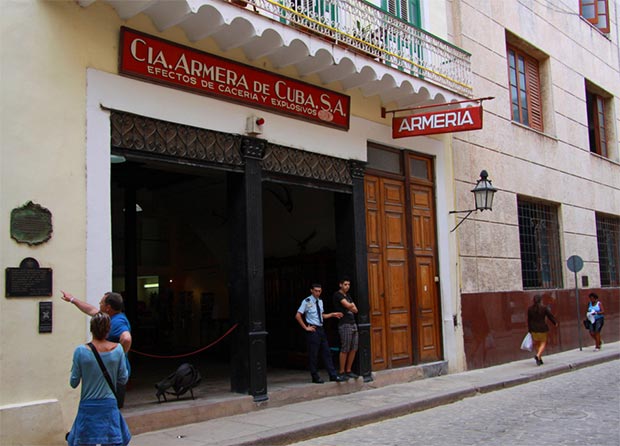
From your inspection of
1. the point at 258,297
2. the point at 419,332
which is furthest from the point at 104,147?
the point at 419,332

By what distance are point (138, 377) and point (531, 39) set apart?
1293 centimetres

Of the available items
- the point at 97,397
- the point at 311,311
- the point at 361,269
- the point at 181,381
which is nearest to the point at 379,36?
the point at 361,269

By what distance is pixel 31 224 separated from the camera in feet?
22.8

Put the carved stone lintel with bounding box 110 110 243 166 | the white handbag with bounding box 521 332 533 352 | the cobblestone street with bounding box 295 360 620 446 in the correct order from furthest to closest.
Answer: the white handbag with bounding box 521 332 533 352, the carved stone lintel with bounding box 110 110 243 166, the cobblestone street with bounding box 295 360 620 446

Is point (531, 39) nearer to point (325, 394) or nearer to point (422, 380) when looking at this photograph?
point (422, 380)

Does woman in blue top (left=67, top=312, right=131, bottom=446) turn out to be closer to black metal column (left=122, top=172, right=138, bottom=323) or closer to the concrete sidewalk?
the concrete sidewalk

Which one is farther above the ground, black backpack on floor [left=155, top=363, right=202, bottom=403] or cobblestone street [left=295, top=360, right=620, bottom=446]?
black backpack on floor [left=155, top=363, right=202, bottom=403]

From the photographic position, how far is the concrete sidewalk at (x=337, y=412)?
24.3 ft

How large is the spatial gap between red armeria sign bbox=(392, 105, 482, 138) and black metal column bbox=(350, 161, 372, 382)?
1314mm

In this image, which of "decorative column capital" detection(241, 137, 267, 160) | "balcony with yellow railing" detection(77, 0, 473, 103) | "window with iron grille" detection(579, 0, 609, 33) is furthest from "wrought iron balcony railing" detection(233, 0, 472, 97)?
"window with iron grille" detection(579, 0, 609, 33)

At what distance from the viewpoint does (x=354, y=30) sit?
34.4ft

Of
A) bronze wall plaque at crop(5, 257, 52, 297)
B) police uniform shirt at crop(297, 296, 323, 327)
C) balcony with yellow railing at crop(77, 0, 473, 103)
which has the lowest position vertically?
police uniform shirt at crop(297, 296, 323, 327)

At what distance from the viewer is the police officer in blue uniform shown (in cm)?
1023

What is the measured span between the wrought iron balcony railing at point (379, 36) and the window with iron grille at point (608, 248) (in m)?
9.18
